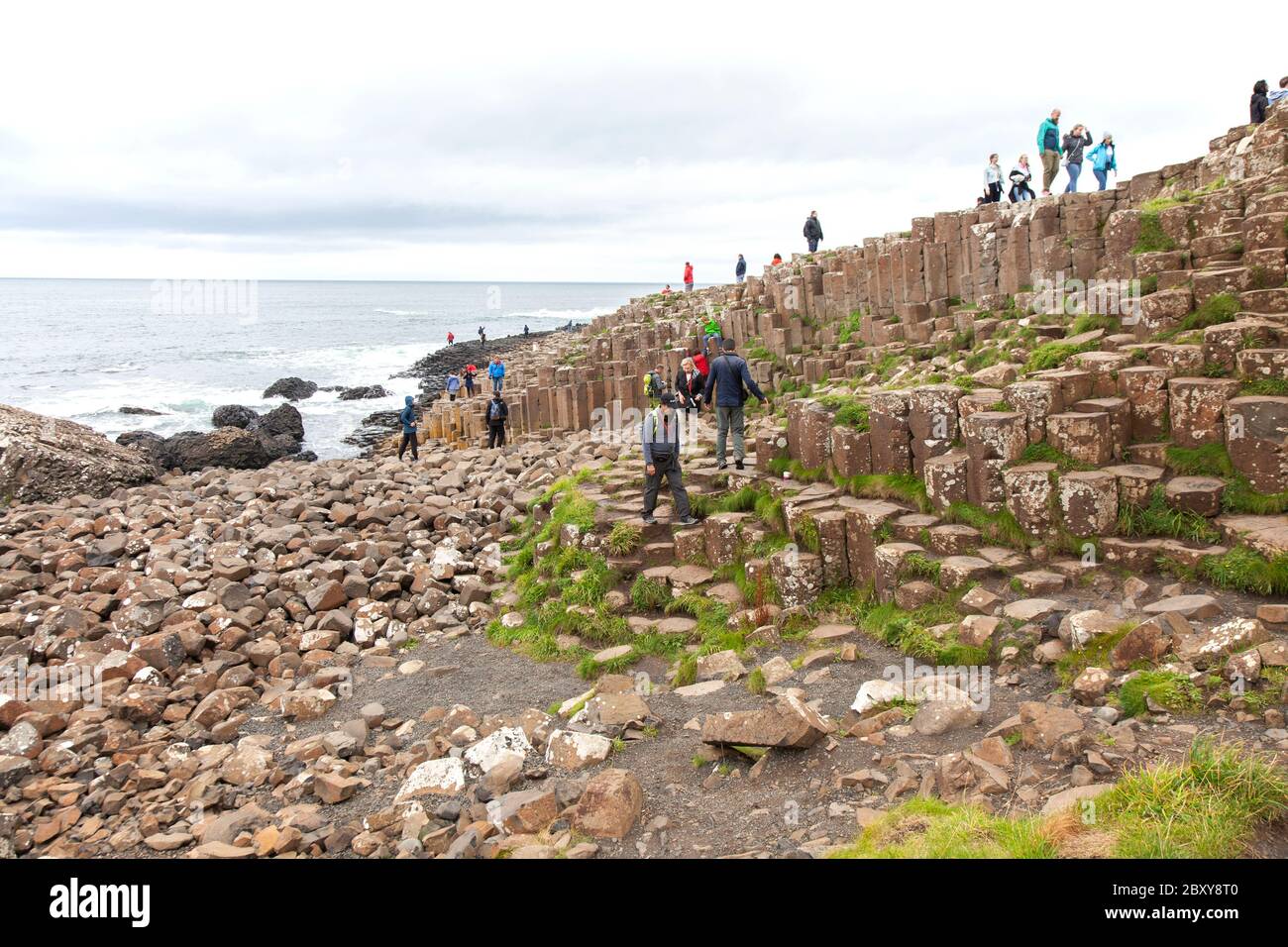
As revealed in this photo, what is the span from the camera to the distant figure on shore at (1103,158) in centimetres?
1856

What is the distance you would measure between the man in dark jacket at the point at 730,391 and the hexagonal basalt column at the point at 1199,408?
522 centimetres

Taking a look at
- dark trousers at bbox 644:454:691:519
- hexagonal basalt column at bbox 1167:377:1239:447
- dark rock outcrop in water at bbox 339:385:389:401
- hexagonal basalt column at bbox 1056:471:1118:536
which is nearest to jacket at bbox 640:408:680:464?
dark trousers at bbox 644:454:691:519

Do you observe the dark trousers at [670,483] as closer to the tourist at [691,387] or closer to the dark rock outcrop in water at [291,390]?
the tourist at [691,387]

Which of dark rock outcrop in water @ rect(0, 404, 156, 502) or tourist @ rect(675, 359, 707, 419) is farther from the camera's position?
dark rock outcrop in water @ rect(0, 404, 156, 502)

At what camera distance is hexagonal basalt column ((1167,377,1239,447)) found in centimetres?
862

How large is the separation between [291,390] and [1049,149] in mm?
41350

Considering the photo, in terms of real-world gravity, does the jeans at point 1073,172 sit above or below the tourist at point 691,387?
above

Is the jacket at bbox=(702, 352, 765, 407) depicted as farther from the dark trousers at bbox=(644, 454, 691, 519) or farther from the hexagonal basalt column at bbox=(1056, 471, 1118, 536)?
the hexagonal basalt column at bbox=(1056, 471, 1118, 536)

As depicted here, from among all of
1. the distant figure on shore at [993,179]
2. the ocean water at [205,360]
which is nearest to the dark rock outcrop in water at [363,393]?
the ocean water at [205,360]

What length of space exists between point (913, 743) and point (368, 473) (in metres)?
16.9

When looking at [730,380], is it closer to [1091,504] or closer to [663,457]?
[663,457]

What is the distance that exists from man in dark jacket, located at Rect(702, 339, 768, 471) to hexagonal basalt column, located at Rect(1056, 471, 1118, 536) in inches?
188
